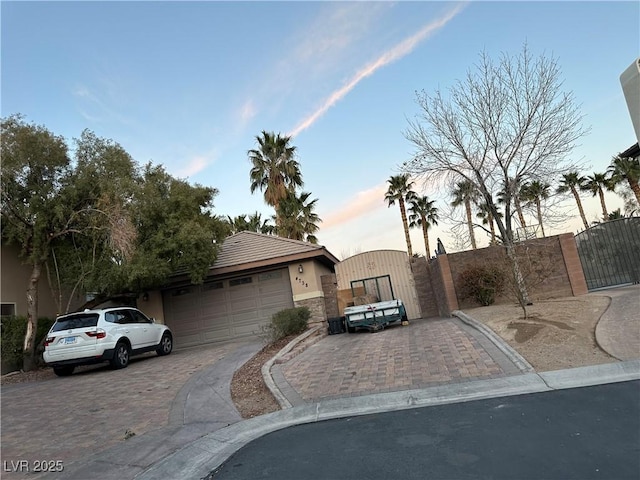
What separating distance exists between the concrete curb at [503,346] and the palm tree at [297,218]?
669 inches

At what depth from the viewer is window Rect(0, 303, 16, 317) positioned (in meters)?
13.5

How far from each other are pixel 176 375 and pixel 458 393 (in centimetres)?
649

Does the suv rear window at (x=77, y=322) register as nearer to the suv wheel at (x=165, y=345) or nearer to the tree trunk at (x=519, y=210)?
the suv wheel at (x=165, y=345)

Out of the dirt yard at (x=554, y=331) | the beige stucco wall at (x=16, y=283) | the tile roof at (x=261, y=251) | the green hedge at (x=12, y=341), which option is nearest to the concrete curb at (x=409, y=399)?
the dirt yard at (x=554, y=331)

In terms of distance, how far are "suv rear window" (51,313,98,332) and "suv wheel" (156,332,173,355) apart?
10.00 feet

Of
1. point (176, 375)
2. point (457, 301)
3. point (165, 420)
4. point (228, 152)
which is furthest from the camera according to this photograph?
point (228, 152)

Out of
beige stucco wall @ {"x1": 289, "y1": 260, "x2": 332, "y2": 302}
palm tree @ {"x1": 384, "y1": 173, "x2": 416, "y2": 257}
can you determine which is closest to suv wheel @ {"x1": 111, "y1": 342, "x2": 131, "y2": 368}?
beige stucco wall @ {"x1": 289, "y1": 260, "x2": 332, "y2": 302}

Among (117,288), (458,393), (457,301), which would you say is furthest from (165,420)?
→ (457,301)

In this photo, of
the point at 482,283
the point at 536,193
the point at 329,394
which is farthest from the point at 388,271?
the point at 329,394

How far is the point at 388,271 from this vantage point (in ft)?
55.5

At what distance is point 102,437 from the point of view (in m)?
5.57

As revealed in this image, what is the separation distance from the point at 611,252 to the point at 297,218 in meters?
17.8

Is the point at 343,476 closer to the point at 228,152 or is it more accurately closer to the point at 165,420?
the point at 165,420

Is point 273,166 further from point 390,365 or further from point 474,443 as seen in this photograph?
point 474,443
